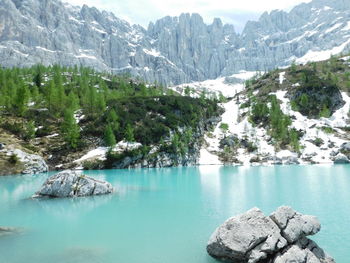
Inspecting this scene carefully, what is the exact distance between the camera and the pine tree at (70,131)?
105 metres

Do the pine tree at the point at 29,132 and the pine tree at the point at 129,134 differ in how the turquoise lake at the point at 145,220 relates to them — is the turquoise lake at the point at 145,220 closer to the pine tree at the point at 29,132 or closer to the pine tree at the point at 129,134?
the pine tree at the point at 29,132

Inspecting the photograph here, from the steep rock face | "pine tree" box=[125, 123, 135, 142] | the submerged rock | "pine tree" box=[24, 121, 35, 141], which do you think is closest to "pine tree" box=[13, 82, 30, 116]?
"pine tree" box=[24, 121, 35, 141]

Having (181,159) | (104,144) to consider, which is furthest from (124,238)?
(181,159)

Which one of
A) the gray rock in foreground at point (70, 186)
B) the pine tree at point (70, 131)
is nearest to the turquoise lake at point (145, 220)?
the gray rock in foreground at point (70, 186)

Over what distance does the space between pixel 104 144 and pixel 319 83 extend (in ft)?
437

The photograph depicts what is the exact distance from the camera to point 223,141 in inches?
5664

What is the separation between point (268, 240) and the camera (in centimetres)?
1984

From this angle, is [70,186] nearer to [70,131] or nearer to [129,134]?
[70,131]

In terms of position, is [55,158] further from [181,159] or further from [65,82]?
[65,82]

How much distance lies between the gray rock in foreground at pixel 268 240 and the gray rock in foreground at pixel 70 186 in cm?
3173

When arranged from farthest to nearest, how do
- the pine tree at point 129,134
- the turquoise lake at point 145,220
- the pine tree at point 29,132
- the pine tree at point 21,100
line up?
the pine tree at point 129,134 < the pine tree at point 21,100 < the pine tree at point 29,132 < the turquoise lake at point 145,220

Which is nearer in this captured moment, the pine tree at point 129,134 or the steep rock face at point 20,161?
the steep rock face at point 20,161

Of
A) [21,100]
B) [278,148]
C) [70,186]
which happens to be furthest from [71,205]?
[278,148]

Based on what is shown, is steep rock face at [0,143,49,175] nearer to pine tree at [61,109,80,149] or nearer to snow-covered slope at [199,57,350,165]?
pine tree at [61,109,80,149]
